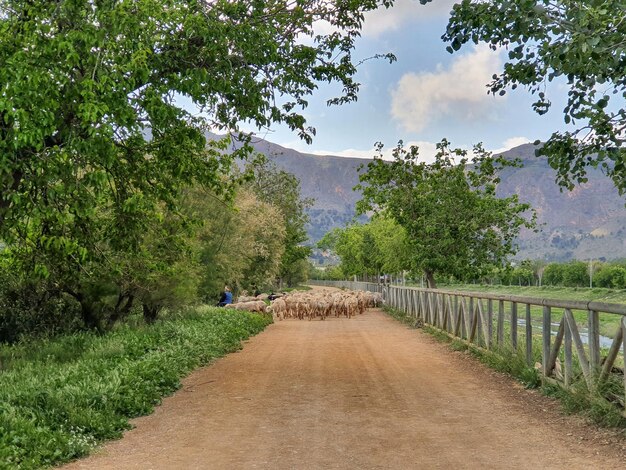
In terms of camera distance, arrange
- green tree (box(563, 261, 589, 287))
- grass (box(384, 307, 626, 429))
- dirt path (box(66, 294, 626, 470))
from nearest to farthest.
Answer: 1. dirt path (box(66, 294, 626, 470))
2. grass (box(384, 307, 626, 429))
3. green tree (box(563, 261, 589, 287))

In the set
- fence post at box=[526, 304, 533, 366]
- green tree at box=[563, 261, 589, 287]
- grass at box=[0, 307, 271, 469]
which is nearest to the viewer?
grass at box=[0, 307, 271, 469]

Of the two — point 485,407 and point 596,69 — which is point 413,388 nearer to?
point 485,407

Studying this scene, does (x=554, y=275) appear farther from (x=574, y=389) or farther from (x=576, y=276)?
(x=574, y=389)

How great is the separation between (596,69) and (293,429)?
540 cm

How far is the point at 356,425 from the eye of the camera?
7.59 meters

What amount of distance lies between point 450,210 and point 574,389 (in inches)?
679

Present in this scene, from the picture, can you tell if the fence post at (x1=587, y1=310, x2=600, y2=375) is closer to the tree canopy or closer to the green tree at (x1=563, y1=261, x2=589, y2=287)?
the tree canopy

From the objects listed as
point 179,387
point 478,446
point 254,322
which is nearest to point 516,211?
point 254,322

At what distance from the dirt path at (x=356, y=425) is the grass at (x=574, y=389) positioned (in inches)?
8.5

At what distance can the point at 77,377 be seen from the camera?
360 inches

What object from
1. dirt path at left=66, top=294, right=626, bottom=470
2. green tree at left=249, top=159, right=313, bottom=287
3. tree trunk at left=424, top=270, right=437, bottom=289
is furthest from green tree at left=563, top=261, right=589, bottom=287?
dirt path at left=66, top=294, right=626, bottom=470

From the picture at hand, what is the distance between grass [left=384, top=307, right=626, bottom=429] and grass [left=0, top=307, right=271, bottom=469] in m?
5.51

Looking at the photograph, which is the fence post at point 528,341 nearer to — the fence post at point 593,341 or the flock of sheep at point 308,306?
the fence post at point 593,341

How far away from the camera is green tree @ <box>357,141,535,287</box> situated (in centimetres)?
2491
